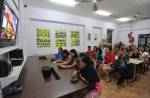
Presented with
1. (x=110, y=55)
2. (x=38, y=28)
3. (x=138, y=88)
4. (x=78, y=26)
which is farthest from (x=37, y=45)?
(x=138, y=88)

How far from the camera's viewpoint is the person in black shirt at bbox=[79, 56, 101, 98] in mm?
1828

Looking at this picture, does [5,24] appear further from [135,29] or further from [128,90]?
[135,29]

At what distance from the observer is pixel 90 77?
6.15ft

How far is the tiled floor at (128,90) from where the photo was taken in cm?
301

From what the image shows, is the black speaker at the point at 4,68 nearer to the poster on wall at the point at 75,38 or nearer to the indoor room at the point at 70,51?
the indoor room at the point at 70,51

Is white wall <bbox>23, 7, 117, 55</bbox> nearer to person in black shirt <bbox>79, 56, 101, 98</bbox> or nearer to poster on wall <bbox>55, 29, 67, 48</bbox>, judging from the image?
poster on wall <bbox>55, 29, 67, 48</bbox>

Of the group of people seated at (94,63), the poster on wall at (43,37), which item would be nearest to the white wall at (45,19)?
the poster on wall at (43,37)

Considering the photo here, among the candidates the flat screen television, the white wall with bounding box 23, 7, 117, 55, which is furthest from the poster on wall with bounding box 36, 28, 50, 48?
the flat screen television

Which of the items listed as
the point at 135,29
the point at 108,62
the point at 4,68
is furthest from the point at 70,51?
the point at 135,29

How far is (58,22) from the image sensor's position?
220 inches

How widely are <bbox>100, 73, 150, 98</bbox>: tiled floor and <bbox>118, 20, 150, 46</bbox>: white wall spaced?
17.3 ft

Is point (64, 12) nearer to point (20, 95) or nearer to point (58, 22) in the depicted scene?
point (58, 22)

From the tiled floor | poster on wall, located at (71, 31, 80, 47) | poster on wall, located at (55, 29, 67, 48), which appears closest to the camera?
the tiled floor

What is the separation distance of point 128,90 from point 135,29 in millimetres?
6498
